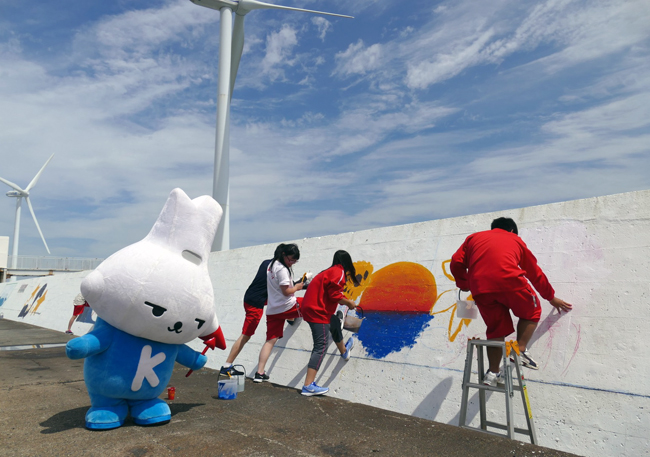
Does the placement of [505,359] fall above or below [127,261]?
below

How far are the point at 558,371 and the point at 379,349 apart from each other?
5.64ft

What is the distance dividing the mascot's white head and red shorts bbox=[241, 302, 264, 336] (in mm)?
1679

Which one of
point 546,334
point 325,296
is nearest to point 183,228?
point 325,296

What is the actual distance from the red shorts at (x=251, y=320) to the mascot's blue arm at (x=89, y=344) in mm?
2278

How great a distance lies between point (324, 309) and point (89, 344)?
233 centimetres

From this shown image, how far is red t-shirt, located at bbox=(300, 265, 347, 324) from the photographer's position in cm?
491

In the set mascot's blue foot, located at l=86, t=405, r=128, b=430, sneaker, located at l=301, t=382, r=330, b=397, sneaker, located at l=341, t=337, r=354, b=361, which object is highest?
sneaker, located at l=341, t=337, r=354, b=361

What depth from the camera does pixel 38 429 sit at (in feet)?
11.0

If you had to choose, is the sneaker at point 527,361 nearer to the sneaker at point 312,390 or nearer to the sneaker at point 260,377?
the sneaker at point 312,390

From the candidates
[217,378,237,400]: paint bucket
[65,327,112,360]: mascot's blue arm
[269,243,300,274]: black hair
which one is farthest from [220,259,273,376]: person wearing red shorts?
[65,327,112,360]: mascot's blue arm

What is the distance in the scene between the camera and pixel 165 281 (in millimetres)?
3395

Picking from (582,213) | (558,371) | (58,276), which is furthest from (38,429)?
(58,276)

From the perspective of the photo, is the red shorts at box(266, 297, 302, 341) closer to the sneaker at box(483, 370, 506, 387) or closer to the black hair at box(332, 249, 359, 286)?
the black hair at box(332, 249, 359, 286)

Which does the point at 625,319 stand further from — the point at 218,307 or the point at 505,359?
the point at 218,307
